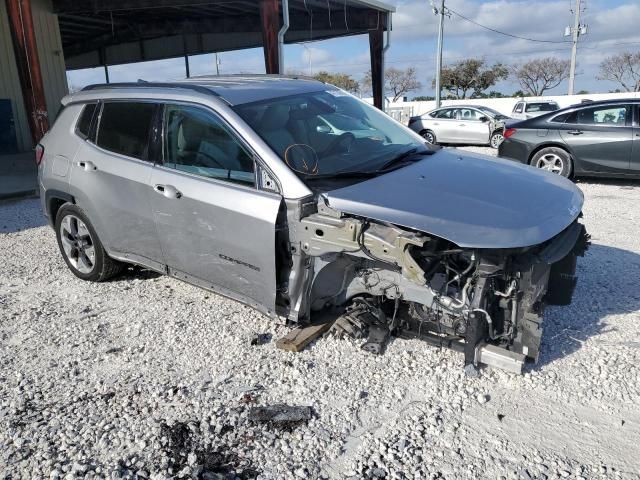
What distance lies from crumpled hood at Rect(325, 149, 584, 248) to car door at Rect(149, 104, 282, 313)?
596 mm

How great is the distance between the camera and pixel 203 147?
3879 millimetres

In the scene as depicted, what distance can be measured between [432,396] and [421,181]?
1.36 m

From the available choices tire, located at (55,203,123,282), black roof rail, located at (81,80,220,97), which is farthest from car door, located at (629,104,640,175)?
tire, located at (55,203,123,282)

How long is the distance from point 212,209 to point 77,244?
6.92 feet

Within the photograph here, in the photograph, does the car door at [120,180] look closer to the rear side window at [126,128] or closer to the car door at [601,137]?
the rear side window at [126,128]

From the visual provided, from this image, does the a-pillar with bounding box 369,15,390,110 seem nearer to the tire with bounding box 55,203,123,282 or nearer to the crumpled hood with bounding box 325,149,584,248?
the tire with bounding box 55,203,123,282

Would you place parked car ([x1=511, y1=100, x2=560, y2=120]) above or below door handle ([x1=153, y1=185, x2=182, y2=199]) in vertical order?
below

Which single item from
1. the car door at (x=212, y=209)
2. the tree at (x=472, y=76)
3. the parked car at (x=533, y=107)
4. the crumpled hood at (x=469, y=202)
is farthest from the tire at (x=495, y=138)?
the tree at (x=472, y=76)

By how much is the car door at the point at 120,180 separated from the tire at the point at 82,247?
0.18 meters

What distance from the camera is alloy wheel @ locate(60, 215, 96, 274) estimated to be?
195 inches

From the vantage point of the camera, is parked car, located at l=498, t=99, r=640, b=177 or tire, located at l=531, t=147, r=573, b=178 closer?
parked car, located at l=498, t=99, r=640, b=177

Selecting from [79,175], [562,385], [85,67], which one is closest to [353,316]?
[562,385]

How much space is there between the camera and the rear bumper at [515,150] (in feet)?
31.9

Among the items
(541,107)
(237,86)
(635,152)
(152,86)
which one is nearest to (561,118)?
(635,152)
